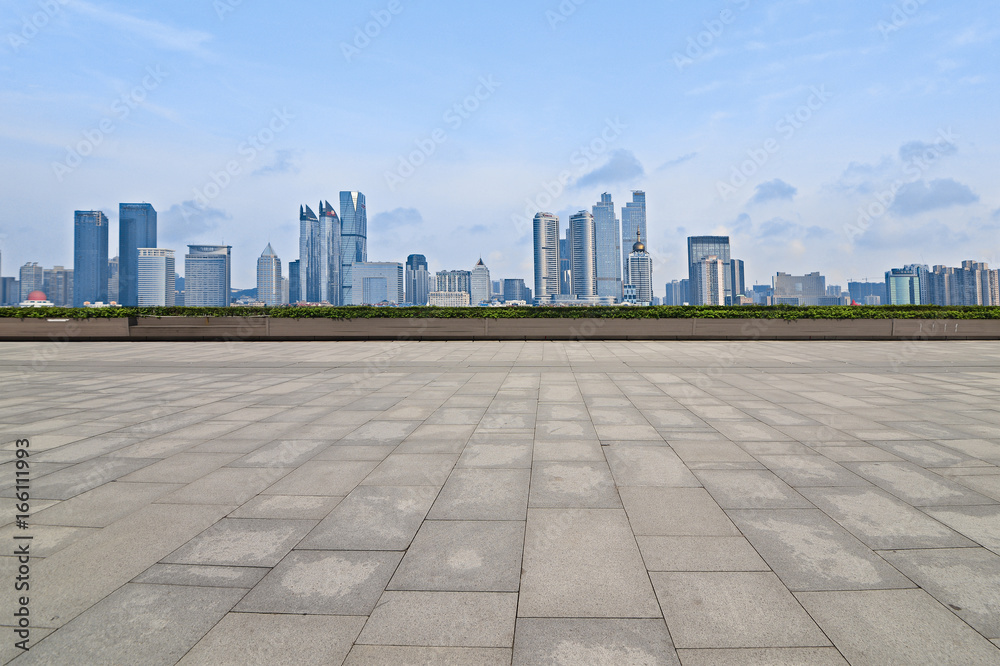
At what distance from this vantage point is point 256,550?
3.18 metres

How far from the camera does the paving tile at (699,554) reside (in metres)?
2.95

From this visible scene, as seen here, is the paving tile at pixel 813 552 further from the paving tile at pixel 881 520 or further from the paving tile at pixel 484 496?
the paving tile at pixel 484 496

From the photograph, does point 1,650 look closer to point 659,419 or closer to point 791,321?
point 659,419

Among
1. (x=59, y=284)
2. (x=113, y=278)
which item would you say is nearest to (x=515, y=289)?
(x=113, y=278)

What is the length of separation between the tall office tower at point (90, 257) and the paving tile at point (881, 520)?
360 ft

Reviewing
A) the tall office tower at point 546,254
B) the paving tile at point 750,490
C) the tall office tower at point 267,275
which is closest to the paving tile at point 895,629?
the paving tile at point 750,490

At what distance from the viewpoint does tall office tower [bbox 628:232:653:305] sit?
7200 inches

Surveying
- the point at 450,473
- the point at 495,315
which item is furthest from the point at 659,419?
the point at 495,315

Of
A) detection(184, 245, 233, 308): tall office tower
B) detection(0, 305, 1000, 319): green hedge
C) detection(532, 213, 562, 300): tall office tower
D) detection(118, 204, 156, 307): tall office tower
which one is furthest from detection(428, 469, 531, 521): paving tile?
detection(532, 213, 562, 300): tall office tower

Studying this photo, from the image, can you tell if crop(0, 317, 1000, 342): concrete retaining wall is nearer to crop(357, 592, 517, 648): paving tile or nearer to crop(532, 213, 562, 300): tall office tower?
crop(357, 592, 517, 648): paving tile

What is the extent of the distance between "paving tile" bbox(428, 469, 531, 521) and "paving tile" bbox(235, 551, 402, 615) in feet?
2.39

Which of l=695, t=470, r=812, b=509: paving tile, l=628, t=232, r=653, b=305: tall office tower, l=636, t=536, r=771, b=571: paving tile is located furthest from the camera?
l=628, t=232, r=653, b=305: tall office tower

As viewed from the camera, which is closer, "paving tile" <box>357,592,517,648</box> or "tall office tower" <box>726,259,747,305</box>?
"paving tile" <box>357,592,517,648</box>

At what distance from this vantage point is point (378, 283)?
17912 cm
